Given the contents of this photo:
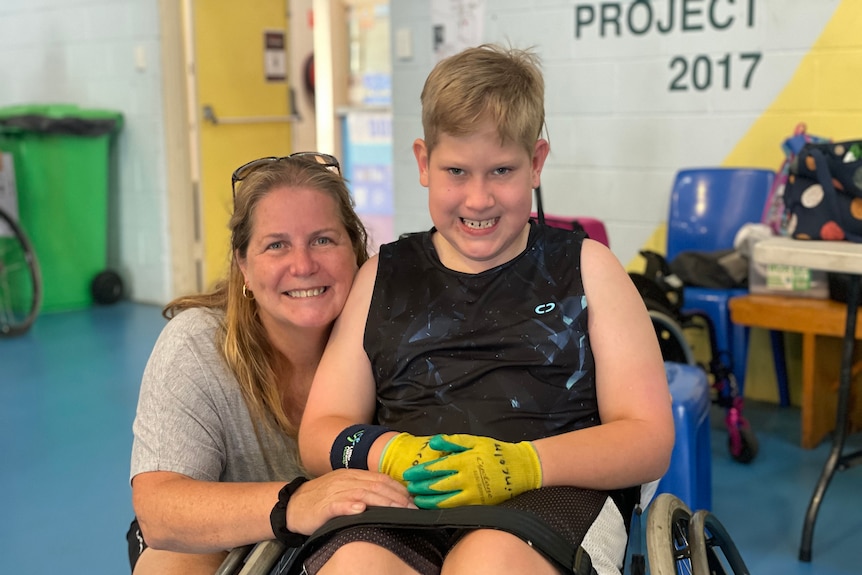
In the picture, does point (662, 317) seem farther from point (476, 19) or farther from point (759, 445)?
point (476, 19)

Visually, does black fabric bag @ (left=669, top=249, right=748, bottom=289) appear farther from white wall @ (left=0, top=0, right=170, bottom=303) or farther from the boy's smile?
white wall @ (left=0, top=0, right=170, bottom=303)

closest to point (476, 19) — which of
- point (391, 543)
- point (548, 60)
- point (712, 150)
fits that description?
point (548, 60)

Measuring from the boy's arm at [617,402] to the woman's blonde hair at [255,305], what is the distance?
1.43 feet

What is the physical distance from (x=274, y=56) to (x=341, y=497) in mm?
5276

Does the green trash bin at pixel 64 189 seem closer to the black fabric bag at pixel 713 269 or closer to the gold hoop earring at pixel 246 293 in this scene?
the black fabric bag at pixel 713 269

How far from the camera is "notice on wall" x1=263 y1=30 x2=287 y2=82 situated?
20.0 feet

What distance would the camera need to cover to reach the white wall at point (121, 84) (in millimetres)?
5641

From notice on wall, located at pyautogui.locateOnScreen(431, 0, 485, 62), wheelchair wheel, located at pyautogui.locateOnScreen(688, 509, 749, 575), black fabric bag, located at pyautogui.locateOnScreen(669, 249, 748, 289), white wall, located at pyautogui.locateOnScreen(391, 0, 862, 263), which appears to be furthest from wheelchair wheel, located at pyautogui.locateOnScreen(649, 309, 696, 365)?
notice on wall, located at pyautogui.locateOnScreen(431, 0, 485, 62)

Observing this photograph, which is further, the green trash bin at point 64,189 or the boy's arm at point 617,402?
the green trash bin at point 64,189

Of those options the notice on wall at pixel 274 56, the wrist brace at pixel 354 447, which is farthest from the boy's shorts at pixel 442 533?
the notice on wall at pixel 274 56

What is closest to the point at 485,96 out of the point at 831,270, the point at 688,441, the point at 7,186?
the point at 688,441

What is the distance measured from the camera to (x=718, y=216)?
3.65 metres

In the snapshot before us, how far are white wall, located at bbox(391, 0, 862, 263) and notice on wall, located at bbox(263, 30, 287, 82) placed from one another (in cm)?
210

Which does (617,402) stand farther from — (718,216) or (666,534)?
(718,216)
